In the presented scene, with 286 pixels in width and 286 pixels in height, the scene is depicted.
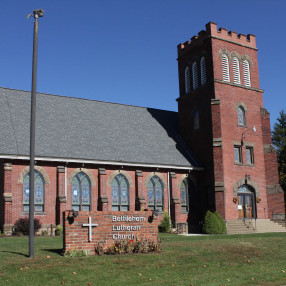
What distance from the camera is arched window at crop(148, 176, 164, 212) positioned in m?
30.5

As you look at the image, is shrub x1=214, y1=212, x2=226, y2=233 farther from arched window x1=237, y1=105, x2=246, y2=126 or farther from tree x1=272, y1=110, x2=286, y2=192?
tree x1=272, y1=110, x2=286, y2=192

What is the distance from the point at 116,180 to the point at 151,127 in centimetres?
752

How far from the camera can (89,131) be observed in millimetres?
30875

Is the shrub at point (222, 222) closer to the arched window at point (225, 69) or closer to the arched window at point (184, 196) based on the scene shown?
the arched window at point (184, 196)

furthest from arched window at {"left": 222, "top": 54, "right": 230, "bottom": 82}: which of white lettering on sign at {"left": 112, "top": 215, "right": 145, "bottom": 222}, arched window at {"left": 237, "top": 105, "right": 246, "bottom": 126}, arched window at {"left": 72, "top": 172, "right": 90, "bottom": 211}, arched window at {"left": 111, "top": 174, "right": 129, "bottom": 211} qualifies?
white lettering on sign at {"left": 112, "top": 215, "right": 145, "bottom": 222}

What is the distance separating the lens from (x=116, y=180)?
29.3m

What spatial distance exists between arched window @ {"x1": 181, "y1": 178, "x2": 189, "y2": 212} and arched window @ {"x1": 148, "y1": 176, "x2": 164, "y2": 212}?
1.87 m

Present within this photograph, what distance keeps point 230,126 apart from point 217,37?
720 cm

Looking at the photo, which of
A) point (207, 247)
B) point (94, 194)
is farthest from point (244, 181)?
point (207, 247)

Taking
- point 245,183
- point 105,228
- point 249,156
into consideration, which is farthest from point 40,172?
point 249,156

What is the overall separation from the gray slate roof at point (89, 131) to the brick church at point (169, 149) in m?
0.09

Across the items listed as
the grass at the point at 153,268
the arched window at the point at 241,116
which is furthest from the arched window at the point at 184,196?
the grass at the point at 153,268

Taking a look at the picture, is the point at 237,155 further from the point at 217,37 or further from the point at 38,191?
the point at 38,191

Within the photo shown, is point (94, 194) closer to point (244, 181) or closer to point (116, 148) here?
point (116, 148)
